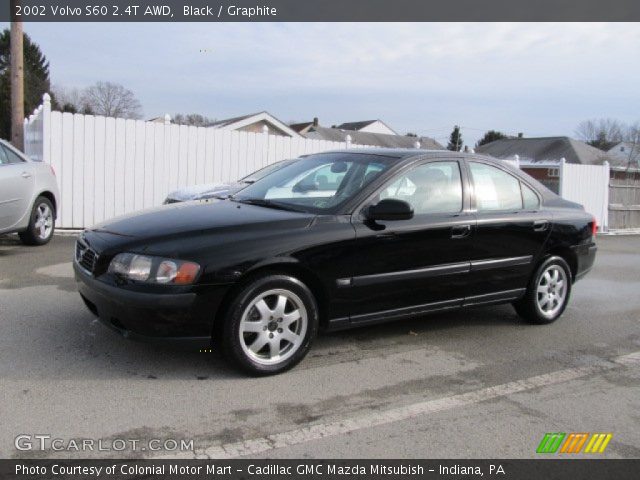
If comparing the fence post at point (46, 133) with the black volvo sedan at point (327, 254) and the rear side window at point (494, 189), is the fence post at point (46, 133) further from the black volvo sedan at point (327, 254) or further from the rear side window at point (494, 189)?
the rear side window at point (494, 189)

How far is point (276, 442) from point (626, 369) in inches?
119

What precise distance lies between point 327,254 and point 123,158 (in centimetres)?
802

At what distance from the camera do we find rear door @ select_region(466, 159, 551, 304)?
5152 mm

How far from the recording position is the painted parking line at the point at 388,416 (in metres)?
3.14

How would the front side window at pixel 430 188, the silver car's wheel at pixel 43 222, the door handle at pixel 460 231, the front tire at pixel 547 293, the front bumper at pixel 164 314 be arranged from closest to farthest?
1. the front bumper at pixel 164 314
2. the front side window at pixel 430 188
3. the door handle at pixel 460 231
4. the front tire at pixel 547 293
5. the silver car's wheel at pixel 43 222

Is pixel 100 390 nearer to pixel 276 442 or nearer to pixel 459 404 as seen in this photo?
pixel 276 442

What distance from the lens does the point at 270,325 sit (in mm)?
4074

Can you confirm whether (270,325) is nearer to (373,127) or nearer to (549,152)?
(549,152)

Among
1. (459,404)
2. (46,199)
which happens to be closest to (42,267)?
(46,199)

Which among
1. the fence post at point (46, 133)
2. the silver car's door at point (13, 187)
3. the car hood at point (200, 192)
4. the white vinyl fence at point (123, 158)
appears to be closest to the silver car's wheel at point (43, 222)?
the silver car's door at point (13, 187)

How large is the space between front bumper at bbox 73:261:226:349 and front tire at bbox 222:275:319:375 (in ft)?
0.46

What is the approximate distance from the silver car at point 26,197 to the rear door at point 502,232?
5789mm

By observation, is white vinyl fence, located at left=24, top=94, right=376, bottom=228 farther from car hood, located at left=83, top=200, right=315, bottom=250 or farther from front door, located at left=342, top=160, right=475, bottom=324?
front door, located at left=342, top=160, right=475, bottom=324

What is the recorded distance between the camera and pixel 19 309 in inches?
214
